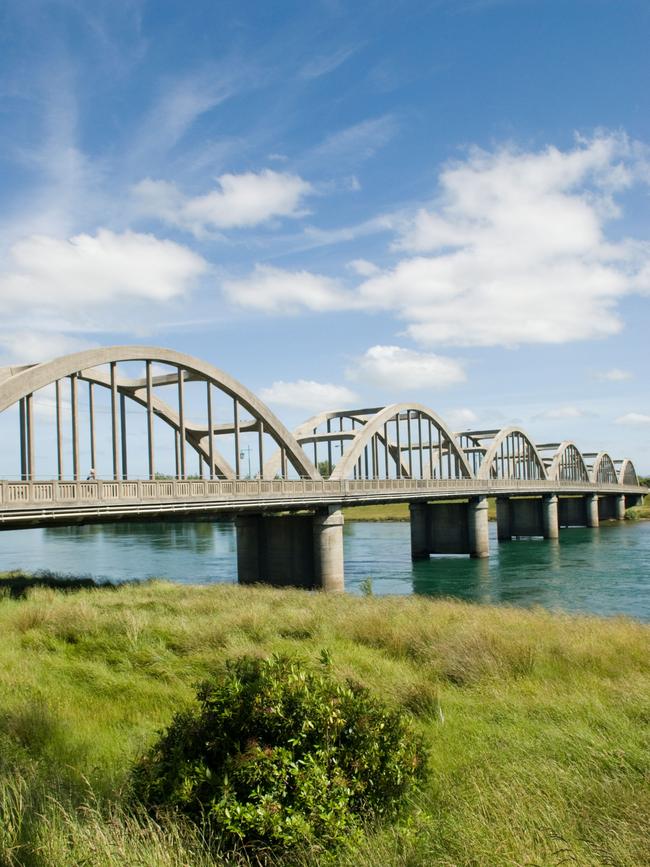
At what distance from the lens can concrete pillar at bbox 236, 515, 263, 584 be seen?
3934 centimetres

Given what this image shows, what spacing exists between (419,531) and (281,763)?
177 ft

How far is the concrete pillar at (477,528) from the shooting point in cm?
5762

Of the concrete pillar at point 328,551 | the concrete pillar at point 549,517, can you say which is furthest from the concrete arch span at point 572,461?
the concrete pillar at point 328,551

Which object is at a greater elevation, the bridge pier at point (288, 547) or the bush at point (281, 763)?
the bush at point (281, 763)

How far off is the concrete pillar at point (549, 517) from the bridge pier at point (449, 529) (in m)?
17.2

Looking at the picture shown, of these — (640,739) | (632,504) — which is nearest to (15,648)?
(640,739)

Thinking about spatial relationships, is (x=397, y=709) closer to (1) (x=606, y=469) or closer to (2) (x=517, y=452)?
(2) (x=517, y=452)

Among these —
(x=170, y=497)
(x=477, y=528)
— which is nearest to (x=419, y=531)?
(x=477, y=528)

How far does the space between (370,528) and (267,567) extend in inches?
1930

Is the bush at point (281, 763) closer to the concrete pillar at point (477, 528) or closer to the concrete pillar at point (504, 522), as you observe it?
the concrete pillar at point (477, 528)

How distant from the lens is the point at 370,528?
87.5 metres

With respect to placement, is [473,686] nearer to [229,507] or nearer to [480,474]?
[229,507]

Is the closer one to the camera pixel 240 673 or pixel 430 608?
pixel 240 673

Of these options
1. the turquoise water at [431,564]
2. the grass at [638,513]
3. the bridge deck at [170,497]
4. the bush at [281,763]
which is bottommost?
the grass at [638,513]
